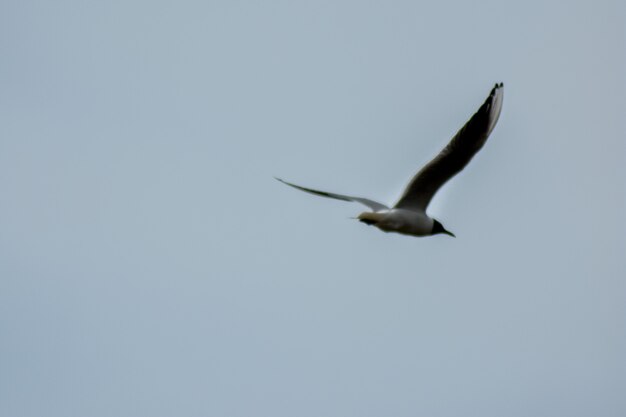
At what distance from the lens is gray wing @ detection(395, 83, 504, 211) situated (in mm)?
21984

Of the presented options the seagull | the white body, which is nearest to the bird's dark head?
the white body

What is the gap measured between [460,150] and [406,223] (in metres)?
0.96

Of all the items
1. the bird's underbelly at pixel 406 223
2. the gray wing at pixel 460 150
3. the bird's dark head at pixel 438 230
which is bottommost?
the bird's dark head at pixel 438 230

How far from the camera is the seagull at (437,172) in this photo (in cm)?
2192

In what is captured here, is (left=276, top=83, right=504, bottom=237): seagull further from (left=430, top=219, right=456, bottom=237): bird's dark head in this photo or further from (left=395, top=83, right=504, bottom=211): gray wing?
(left=430, top=219, right=456, bottom=237): bird's dark head

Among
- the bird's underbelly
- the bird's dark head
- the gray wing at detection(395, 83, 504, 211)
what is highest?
the gray wing at detection(395, 83, 504, 211)

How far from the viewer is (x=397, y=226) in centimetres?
2216

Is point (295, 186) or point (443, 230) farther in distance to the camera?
point (443, 230)

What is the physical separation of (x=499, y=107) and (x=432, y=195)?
118cm

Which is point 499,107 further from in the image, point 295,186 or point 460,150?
point 295,186

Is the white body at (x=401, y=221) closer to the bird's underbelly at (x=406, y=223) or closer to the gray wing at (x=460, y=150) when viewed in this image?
the bird's underbelly at (x=406, y=223)

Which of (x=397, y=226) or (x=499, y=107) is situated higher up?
(x=499, y=107)

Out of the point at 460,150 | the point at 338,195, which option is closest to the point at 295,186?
the point at 338,195

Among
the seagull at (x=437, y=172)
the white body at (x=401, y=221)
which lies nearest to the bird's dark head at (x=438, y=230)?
the white body at (x=401, y=221)
